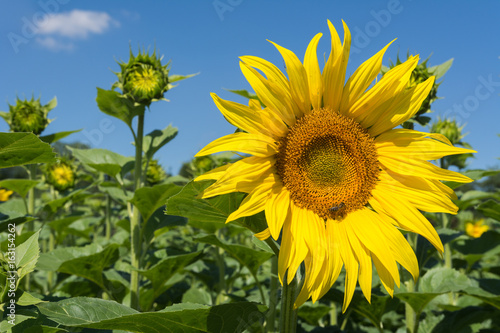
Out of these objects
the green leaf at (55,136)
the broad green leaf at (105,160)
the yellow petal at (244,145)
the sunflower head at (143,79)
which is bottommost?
the yellow petal at (244,145)

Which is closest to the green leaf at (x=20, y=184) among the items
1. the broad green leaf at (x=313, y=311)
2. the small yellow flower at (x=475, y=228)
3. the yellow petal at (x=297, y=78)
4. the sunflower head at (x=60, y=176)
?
the sunflower head at (x=60, y=176)

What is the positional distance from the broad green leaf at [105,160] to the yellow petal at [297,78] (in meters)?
1.86

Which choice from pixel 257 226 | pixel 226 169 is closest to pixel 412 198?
pixel 257 226

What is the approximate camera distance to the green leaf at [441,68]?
2.28 metres

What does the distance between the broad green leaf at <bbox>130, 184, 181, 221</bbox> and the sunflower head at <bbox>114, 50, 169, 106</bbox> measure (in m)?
0.61

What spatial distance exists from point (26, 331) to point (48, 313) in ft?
0.26

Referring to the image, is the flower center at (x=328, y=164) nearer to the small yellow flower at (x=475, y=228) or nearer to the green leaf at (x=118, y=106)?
the green leaf at (x=118, y=106)

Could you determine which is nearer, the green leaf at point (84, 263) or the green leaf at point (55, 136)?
the green leaf at point (84, 263)

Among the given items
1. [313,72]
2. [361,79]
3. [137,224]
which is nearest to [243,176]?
[313,72]

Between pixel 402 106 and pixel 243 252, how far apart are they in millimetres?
1363

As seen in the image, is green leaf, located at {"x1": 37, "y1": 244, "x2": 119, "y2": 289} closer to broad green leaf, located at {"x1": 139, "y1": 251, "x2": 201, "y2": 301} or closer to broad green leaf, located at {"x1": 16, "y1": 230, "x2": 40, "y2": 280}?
broad green leaf, located at {"x1": 139, "y1": 251, "x2": 201, "y2": 301}

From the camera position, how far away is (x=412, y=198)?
1557 mm

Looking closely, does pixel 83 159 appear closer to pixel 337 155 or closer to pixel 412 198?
pixel 337 155

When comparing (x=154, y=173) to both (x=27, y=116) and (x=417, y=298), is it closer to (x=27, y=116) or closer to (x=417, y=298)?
(x=27, y=116)
